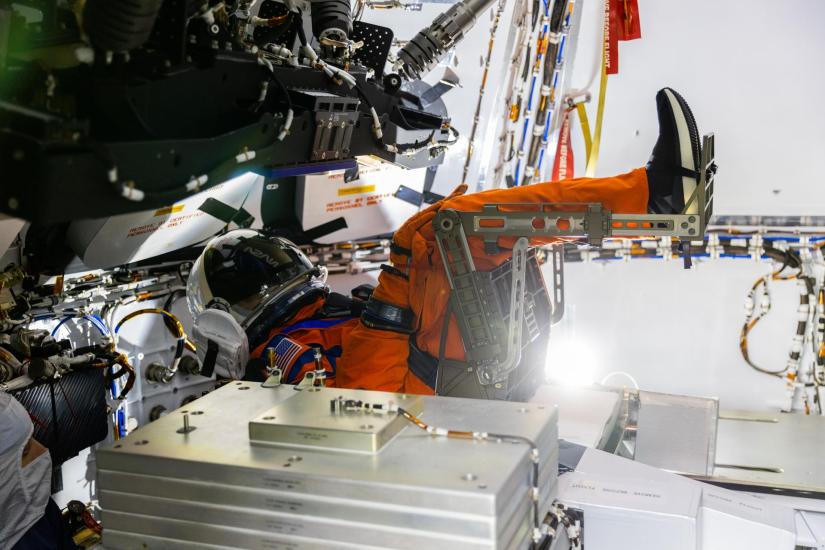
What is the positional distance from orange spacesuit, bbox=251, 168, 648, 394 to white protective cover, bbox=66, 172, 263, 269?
0.81 m

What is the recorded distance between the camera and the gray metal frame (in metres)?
2.60

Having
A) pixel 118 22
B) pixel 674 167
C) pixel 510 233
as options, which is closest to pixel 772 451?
pixel 674 167

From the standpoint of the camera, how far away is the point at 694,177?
281cm

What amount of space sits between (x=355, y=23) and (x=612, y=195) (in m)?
1.16

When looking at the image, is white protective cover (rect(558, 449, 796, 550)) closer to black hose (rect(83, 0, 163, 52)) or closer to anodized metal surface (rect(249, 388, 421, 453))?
anodized metal surface (rect(249, 388, 421, 453))

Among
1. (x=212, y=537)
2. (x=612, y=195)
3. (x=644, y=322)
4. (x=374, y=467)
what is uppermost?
(x=612, y=195)

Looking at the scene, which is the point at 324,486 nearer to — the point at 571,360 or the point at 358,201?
the point at 358,201

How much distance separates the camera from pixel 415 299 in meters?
3.12

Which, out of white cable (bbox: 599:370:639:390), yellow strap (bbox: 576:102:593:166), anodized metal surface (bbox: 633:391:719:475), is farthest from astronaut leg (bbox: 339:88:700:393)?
white cable (bbox: 599:370:639:390)

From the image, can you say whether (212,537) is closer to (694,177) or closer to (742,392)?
(694,177)

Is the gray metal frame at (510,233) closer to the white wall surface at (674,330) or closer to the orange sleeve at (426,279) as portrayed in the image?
the orange sleeve at (426,279)

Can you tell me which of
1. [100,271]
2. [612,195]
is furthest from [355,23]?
[100,271]

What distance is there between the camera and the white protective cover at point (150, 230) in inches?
133

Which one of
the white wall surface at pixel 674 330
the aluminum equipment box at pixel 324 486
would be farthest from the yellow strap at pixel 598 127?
the aluminum equipment box at pixel 324 486
